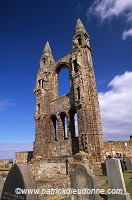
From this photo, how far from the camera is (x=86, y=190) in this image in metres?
4.14

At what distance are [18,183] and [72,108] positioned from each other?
1360 centimetres

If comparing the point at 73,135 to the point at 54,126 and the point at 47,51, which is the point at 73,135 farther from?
the point at 47,51

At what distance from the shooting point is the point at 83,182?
424 cm

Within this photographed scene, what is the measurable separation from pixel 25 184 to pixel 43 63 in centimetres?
2131

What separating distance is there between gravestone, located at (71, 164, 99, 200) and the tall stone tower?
29.4 feet

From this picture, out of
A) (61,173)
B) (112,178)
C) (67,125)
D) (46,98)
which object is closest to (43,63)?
(46,98)

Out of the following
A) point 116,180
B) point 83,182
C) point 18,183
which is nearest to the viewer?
point 18,183

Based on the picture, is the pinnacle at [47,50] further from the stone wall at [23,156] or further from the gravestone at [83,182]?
the gravestone at [83,182]

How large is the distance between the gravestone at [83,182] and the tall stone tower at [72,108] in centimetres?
895

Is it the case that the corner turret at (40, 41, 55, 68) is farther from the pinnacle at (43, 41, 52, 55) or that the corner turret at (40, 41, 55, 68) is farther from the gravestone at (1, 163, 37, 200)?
the gravestone at (1, 163, 37, 200)

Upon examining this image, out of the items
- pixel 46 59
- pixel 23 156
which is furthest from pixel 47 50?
pixel 23 156

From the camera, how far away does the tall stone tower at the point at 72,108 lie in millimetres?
13993

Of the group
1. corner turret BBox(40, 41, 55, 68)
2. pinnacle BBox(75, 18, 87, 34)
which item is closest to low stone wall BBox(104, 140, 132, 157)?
corner turret BBox(40, 41, 55, 68)

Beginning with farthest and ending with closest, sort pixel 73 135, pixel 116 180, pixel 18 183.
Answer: pixel 73 135
pixel 116 180
pixel 18 183
